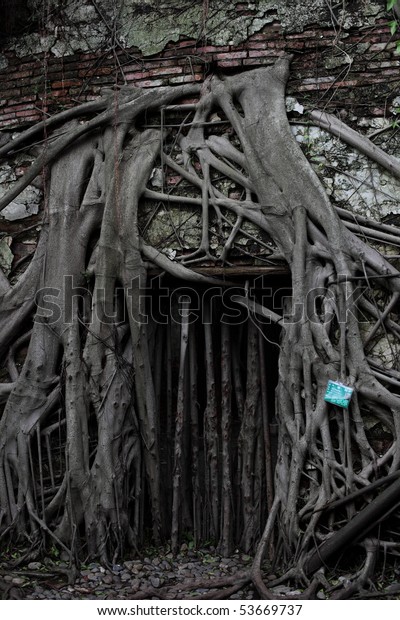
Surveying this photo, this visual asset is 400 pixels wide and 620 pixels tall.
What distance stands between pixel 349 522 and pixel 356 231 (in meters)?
1.55

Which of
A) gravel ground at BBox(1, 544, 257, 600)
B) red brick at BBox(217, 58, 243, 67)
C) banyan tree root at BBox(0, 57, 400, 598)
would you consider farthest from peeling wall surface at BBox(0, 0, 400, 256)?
gravel ground at BBox(1, 544, 257, 600)

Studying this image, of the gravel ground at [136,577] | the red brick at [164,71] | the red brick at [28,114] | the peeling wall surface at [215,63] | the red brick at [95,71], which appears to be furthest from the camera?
the red brick at [28,114]

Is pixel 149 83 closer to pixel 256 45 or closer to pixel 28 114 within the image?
pixel 256 45

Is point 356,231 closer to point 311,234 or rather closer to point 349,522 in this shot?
point 311,234

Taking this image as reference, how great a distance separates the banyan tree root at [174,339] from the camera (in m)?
3.64

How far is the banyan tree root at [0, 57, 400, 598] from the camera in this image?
364 cm

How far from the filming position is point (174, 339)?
13.9 ft

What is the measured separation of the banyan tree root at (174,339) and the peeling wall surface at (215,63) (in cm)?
11

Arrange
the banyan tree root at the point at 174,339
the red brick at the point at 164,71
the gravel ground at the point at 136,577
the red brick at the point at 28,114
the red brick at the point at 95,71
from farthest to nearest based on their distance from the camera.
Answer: the red brick at the point at 28,114
the red brick at the point at 95,71
the red brick at the point at 164,71
the banyan tree root at the point at 174,339
the gravel ground at the point at 136,577

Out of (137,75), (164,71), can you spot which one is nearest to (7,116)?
(137,75)

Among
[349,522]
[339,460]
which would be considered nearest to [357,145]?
[339,460]

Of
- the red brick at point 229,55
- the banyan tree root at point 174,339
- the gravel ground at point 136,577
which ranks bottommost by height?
the gravel ground at point 136,577

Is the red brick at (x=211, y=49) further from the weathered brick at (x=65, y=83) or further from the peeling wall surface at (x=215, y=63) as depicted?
the weathered brick at (x=65, y=83)

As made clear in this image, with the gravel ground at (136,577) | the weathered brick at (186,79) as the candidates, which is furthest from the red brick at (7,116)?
the gravel ground at (136,577)
